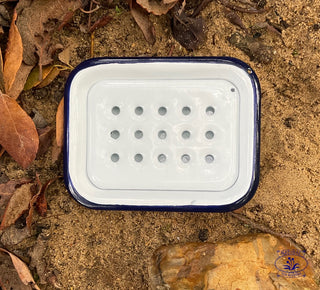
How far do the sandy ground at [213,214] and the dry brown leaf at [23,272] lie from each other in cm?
4

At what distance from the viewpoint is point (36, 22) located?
4.19 ft

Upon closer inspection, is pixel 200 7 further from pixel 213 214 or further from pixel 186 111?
pixel 213 214

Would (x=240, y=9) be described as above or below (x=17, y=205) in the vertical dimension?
above

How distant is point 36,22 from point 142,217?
0.56 m

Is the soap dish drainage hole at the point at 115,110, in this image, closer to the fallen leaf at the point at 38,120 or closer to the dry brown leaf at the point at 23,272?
the fallen leaf at the point at 38,120

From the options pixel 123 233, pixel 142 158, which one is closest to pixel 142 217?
pixel 123 233

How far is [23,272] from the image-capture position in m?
1.32

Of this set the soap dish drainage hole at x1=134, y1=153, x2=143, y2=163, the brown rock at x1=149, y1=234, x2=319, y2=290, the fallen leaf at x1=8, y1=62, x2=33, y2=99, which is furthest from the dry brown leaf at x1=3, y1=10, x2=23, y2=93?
the brown rock at x1=149, y1=234, x2=319, y2=290

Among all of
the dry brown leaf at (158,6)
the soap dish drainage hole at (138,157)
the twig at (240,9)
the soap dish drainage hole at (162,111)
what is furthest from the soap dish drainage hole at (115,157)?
the twig at (240,9)

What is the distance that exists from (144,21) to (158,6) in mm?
53

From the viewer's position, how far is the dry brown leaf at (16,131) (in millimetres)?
1260

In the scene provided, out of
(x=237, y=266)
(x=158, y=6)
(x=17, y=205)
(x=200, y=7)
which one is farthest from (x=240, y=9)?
(x=17, y=205)

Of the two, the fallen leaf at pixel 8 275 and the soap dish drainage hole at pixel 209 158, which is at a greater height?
the soap dish drainage hole at pixel 209 158

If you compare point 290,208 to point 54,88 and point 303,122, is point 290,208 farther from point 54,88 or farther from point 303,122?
point 54,88
